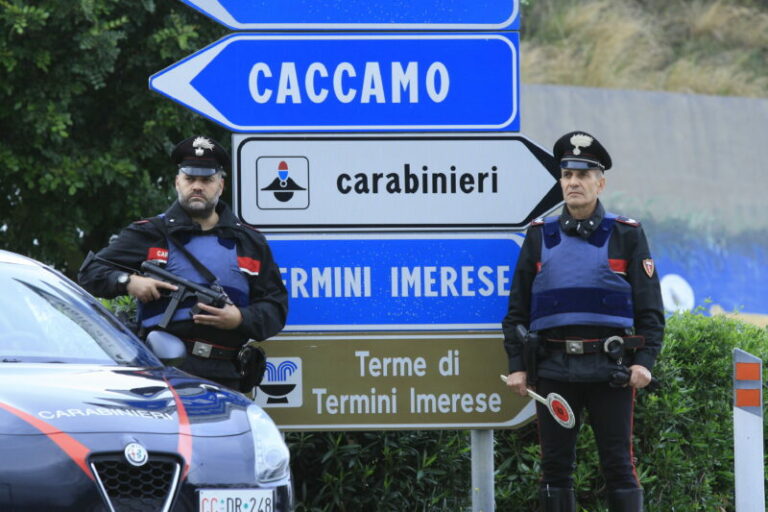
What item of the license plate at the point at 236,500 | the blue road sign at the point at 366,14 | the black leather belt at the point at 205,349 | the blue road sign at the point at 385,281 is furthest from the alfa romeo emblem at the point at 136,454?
Result: the blue road sign at the point at 366,14

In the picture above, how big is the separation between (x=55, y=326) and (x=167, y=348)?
1.41 feet

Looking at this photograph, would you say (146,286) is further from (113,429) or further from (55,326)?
(113,429)

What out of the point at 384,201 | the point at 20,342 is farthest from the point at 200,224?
the point at 20,342

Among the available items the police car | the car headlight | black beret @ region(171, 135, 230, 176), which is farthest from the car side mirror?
black beret @ region(171, 135, 230, 176)

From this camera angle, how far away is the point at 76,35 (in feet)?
49.1

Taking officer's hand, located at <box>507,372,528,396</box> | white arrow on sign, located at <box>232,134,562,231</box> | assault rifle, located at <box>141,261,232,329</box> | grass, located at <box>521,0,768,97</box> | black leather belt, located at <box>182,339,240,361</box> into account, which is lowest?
officer's hand, located at <box>507,372,528,396</box>

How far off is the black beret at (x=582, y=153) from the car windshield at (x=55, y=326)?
88.2 inches

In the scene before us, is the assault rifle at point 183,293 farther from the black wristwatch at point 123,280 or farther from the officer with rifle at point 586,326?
the officer with rifle at point 586,326

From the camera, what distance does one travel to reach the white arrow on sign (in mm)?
7176

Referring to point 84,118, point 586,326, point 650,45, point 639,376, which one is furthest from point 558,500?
point 650,45

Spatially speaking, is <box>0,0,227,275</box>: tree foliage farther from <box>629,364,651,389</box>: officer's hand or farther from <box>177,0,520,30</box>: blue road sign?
<box>629,364,651,389</box>: officer's hand

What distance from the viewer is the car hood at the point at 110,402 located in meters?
4.39

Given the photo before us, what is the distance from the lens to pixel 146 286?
21.0 ft

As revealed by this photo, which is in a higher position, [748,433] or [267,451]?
[267,451]
